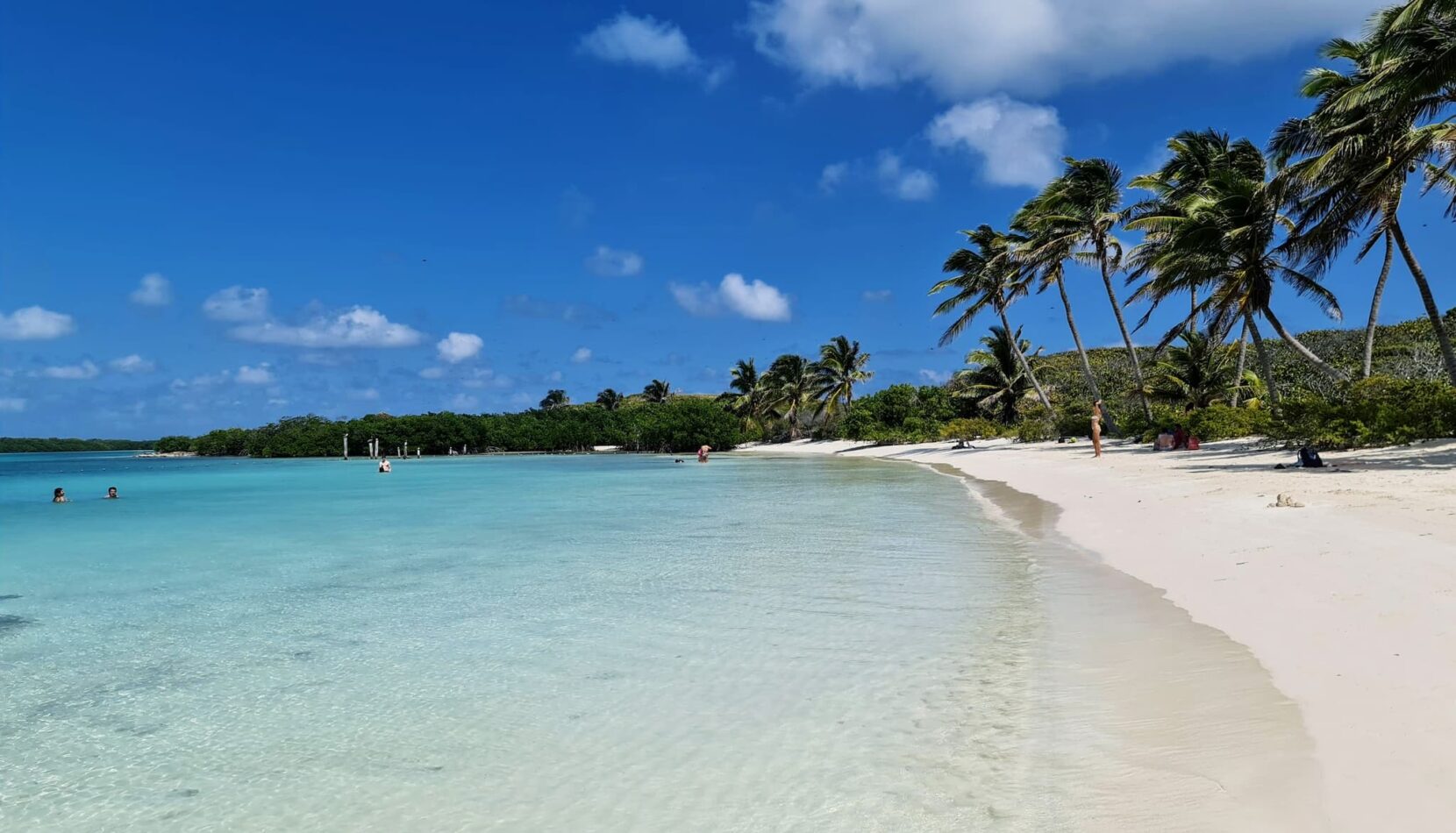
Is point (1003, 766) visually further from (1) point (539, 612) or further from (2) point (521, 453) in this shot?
(2) point (521, 453)

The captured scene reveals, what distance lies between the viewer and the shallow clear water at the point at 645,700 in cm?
320

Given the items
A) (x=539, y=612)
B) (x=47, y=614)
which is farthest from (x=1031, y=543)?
(x=47, y=614)

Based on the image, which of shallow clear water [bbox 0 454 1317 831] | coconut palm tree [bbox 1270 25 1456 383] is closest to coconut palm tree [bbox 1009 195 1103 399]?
coconut palm tree [bbox 1270 25 1456 383]

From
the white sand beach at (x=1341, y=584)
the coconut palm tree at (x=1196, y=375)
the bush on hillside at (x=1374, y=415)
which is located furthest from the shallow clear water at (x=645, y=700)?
the coconut palm tree at (x=1196, y=375)

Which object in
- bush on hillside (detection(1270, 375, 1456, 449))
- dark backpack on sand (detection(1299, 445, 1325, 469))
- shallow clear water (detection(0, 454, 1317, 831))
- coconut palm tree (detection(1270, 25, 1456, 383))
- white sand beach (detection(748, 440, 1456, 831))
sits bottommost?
shallow clear water (detection(0, 454, 1317, 831))

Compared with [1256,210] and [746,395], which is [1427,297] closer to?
[1256,210]

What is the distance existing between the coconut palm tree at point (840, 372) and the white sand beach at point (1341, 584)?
1616 inches

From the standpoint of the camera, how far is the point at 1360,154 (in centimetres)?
1533

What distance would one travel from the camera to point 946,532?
1093 cm

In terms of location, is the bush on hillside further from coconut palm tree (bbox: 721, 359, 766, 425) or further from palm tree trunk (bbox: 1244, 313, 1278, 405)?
coconut palm tree (bbox: 721, 359, 766, 425)

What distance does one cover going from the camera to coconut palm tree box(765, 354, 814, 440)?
5950 cm

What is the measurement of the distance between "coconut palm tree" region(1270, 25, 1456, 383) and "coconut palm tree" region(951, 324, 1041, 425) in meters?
22.3

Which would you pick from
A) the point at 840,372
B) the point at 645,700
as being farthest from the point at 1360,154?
the point at 840,372

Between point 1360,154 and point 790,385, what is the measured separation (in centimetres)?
4612
